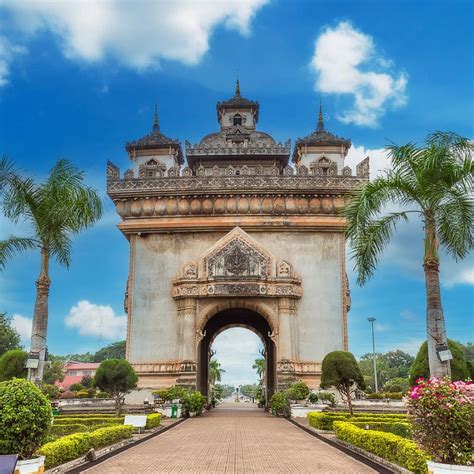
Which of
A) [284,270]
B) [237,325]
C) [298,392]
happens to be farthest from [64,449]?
[237,325]

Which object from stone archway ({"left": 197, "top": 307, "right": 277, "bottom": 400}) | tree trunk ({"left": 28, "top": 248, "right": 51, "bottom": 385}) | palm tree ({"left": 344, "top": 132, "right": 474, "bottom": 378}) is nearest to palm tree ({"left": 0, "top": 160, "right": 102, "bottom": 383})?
tree trunk ({"left": 28, "top": 248, "right": 51, "bottom": 385})

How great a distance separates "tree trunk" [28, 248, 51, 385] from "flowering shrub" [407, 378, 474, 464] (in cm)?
1336

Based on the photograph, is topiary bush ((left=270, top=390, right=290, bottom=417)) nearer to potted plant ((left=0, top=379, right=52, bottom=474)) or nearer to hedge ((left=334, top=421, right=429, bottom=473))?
hedge ((left=334, top=421, right=429, bottom=473))

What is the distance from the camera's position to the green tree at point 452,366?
771 inches

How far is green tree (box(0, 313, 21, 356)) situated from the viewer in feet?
181

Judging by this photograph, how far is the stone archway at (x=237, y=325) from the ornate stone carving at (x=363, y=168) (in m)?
10.4

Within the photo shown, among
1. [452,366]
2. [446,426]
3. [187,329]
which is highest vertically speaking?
[187,329]

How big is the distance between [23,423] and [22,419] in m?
0.07

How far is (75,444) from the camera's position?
1317 cm

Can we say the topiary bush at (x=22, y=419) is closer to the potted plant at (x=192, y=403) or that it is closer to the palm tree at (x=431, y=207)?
the palm tree at (x=431, y=207)

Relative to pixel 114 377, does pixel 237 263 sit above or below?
above

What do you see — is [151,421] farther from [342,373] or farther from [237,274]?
[237,274]

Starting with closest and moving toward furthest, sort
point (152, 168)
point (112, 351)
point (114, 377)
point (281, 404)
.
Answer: point (114, 377), point (281, 404), point (152, 168), point (112, 351)

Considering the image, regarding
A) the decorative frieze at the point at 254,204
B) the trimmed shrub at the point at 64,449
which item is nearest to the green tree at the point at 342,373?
the decorative frieze at the point at 254,204
